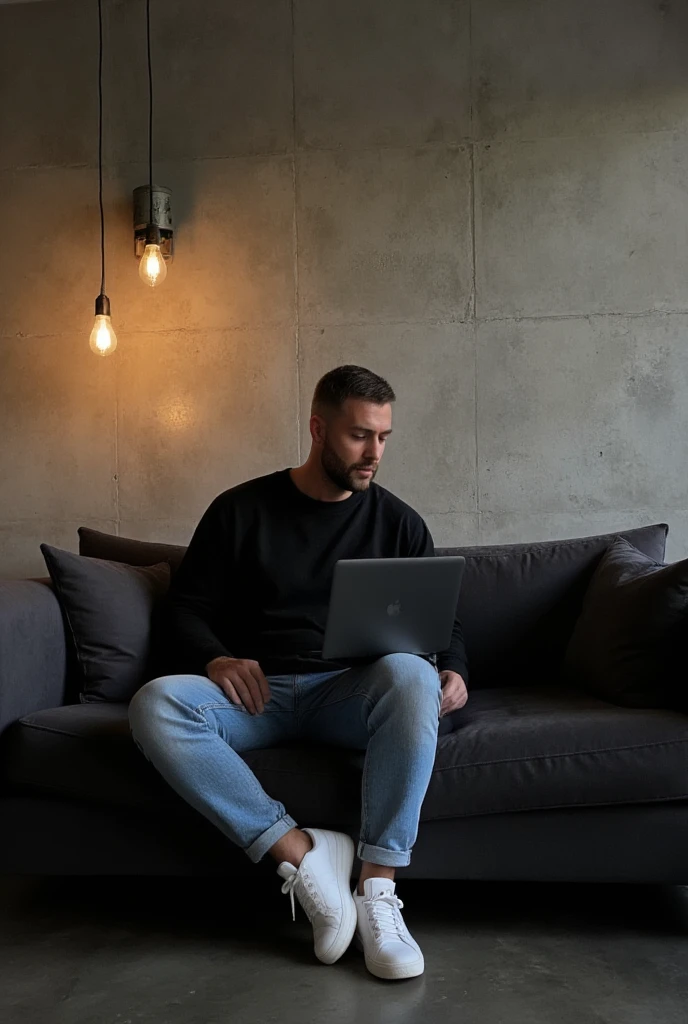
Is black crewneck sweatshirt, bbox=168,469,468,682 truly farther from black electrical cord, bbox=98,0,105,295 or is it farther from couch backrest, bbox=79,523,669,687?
black electrical cord, bbox=98,0,105,295

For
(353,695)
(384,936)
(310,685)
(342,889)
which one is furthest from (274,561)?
(384,936)

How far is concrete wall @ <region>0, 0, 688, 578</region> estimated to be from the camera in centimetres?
352

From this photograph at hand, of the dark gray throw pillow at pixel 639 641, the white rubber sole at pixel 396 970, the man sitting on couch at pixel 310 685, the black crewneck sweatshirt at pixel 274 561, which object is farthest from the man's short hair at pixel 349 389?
the white rubber sole at pixel 396 970

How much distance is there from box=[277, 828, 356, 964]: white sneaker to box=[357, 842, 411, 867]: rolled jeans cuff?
0.06m

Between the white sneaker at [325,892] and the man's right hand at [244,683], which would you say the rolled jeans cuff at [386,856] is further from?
Answer: the man's right hand at [244,683]

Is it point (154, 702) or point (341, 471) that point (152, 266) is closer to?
point (341, 471)

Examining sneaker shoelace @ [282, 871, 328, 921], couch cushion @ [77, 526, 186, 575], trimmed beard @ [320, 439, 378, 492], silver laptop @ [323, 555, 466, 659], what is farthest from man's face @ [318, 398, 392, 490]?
sneaker shoelace @ [282, 871, 328, 921]

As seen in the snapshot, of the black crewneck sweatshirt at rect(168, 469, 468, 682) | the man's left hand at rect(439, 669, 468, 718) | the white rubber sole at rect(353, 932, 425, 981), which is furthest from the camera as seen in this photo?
the black crewneck sweatshirt at rect(168, 469, 468, 682)

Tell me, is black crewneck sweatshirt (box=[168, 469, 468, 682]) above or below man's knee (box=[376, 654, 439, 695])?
above

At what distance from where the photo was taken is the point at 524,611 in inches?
114

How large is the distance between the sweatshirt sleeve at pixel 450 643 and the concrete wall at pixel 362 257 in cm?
91

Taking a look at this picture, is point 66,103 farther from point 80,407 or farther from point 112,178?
point 80,407

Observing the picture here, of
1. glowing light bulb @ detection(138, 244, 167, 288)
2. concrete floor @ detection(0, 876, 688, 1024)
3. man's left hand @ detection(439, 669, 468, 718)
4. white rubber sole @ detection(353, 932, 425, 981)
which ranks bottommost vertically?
concrete floor @ detection(0, 876, 688, 1024)

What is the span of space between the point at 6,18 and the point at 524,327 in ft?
7.23
